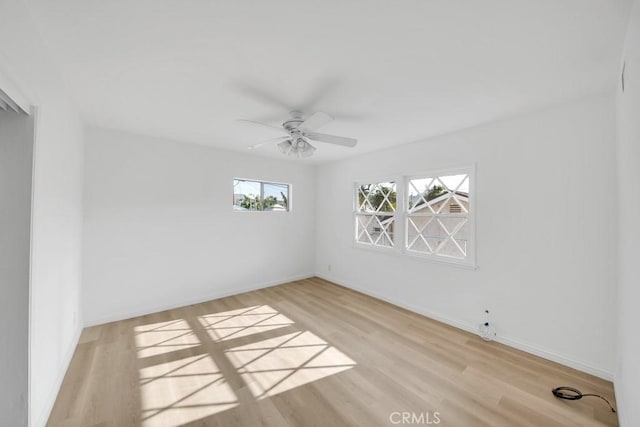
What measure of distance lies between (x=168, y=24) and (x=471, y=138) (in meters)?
3.09

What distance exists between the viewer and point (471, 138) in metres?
2.96

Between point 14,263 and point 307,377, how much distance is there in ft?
6.81

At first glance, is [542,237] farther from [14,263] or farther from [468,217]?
[14,263]

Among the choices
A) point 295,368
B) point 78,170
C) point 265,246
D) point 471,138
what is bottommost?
point 295,368

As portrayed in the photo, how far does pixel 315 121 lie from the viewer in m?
2.19

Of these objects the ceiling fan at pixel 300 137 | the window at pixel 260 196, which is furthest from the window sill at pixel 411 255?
the ceiling fan at pixel 300 137

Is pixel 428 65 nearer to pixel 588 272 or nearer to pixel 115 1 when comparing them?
pixel 115 1

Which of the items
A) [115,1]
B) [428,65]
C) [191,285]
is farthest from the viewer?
[191,285]

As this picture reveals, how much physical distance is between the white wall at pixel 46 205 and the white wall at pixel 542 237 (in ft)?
12.1

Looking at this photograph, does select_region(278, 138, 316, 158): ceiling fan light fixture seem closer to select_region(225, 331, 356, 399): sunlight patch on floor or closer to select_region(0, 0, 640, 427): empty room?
select_region(0, 0, 640, 427): empty room

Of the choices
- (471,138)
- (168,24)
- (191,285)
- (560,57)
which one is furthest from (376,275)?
(168,24)

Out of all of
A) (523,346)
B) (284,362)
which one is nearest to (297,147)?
(284,362)

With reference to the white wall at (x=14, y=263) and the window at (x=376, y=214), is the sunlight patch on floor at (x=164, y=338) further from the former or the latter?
the window at (x=376, y=214)

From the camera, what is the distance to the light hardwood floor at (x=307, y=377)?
1.75 metres
